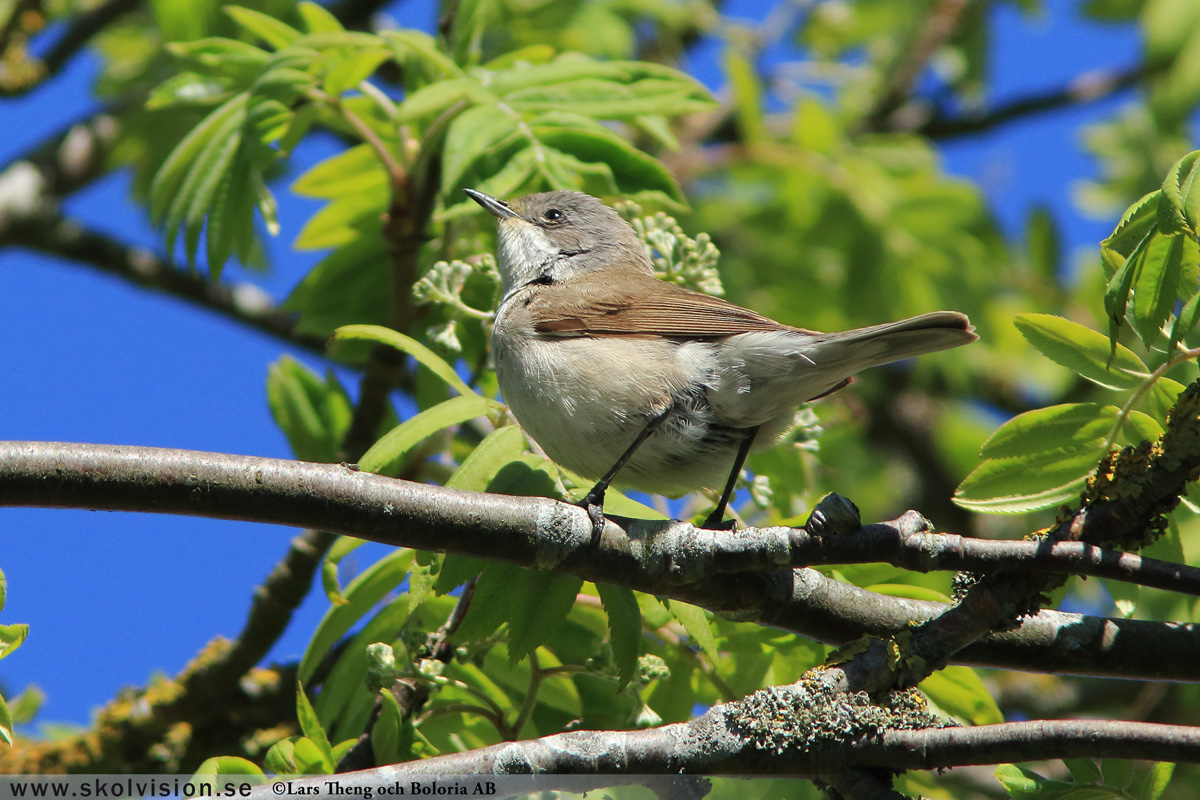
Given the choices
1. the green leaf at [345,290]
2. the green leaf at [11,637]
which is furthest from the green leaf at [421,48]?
the green leaf at [11,637]

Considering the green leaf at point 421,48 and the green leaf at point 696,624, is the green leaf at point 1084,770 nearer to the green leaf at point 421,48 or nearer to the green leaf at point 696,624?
the green leaf at point 696,624

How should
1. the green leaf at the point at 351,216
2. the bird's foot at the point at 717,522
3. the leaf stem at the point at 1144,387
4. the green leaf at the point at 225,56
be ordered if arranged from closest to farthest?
the leaf stem at the point at 1144,387 → the bird's foot at the point at 717,522 → the green leaf at the point at 225,56 → the green leaf at the point at 351,216

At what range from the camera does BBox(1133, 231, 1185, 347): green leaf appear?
2.34m

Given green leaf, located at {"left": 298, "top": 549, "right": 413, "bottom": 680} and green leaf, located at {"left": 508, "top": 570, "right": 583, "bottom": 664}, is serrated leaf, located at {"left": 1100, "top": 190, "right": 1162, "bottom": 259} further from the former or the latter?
green leaf, located at {"left": 298, "top": 549, "right": 413, "bottom": 680}

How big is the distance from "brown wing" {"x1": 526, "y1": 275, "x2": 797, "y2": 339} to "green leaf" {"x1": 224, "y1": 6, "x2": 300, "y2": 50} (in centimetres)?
126

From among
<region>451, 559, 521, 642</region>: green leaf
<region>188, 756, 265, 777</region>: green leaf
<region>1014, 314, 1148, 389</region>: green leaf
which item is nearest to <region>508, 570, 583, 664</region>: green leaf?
<region>451, 559, 521, 642</region>: green leaf

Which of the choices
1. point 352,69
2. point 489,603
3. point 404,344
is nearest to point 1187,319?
point 489,603

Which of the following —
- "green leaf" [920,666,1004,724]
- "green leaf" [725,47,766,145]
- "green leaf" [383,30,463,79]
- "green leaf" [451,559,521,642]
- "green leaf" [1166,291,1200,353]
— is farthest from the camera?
"green leaf" [725,47,766,145]

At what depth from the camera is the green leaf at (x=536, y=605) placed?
266 cm

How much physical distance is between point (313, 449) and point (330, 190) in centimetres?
104

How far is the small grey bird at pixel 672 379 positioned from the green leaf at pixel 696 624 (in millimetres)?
585

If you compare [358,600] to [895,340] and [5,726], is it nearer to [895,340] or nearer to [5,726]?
[5,726]

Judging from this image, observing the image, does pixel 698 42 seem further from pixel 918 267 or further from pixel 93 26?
pixel 93 26

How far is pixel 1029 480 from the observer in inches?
106
